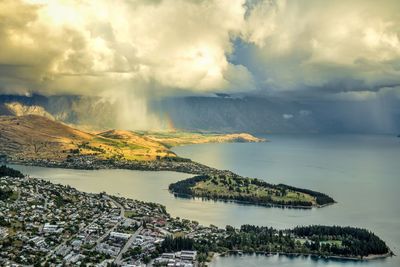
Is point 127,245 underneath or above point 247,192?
underneath

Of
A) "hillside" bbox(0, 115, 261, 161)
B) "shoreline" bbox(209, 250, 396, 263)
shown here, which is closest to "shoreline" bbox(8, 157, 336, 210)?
"hillside" bbox(0, 115, 261, 161)

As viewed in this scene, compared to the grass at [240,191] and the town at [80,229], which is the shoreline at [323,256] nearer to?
the town at [80,229]

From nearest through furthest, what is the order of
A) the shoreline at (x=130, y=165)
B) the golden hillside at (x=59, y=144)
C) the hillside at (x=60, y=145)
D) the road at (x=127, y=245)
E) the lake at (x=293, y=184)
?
1. the road at (x=127, y=245)
2. the lake at (x=293, y=184)
3. the shoreline at (x=130, y=165)
4. the hillside at (x=60, y=145)
5. the golden hillside at (x=59, y=144)

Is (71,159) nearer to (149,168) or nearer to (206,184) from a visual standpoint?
(149,168)

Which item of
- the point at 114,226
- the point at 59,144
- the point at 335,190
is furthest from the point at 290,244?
the point at 59,144

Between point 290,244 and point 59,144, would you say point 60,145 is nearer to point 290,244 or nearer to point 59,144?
point 59,144

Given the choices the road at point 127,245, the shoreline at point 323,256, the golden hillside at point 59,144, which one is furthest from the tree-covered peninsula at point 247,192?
the golden hillside at point 59,144
